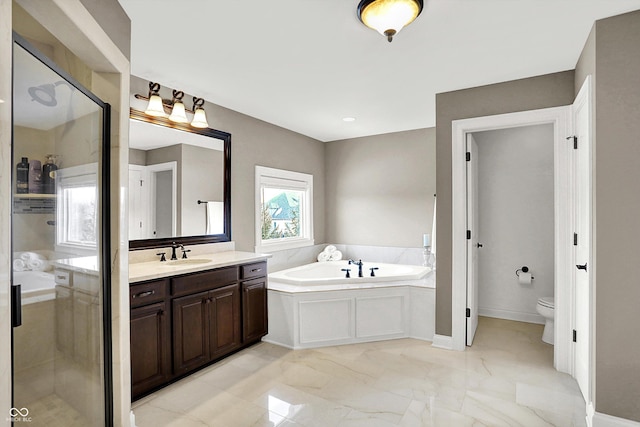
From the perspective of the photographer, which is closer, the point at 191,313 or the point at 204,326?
the point at 191,313

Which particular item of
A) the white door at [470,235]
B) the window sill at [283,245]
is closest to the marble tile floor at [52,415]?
the window sill at [283,245]

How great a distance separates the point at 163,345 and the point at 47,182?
144cm

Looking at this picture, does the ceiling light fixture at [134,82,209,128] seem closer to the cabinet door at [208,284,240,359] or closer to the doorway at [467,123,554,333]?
the cabinet door at [208,284,240,359]

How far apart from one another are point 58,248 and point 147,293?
879 millimetres

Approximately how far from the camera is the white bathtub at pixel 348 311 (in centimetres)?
325

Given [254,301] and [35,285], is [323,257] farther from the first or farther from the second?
[35,285]

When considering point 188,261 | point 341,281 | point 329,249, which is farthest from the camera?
point 329,249

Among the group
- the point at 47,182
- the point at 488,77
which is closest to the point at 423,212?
the point at 488,77

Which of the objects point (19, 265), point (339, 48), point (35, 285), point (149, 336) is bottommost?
point (149, 336)

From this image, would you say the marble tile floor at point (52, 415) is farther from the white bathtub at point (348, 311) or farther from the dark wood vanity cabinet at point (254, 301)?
the white bathtub at point (348, 311)

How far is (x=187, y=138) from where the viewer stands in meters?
3.21

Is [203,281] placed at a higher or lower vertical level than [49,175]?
lower

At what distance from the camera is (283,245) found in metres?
4.39

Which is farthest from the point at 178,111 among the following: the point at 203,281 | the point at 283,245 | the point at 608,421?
the point at 608,421
